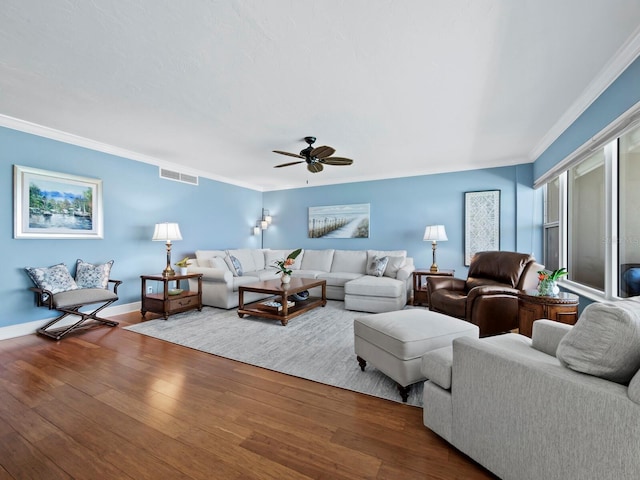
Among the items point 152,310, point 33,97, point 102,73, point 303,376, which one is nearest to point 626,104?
point 303,376

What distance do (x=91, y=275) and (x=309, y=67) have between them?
11.9 feet

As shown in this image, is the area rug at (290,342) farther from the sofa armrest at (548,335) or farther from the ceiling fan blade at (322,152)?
the ceiling fan blade at (322,152)

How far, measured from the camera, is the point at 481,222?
487cm

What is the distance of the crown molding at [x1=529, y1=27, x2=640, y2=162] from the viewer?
1893mm

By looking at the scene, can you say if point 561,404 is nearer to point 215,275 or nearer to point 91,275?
point 215,275

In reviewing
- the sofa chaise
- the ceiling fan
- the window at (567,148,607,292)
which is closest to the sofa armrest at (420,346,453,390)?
the sofa chaise

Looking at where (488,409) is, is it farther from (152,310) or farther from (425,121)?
(152,310)

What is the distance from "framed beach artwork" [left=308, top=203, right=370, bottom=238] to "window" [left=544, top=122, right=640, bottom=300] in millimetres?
3159

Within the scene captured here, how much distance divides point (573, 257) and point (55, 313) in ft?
21.1

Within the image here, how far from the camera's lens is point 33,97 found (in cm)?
260

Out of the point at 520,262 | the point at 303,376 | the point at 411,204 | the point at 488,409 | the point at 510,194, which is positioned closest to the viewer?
the point at 488,409

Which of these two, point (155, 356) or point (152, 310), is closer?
point (155, 356)

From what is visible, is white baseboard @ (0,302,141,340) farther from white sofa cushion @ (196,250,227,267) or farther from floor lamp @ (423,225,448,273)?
floor lamp @ (423,225,448,273)

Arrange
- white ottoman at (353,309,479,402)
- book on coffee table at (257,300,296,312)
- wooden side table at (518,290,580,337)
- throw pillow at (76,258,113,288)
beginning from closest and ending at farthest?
white ottoman at (353,309,479,402) < wooden side table at (518,290,580,337) < throw pillow at (76,258,113,288) < book on coffee table at (257,300,296,312)
